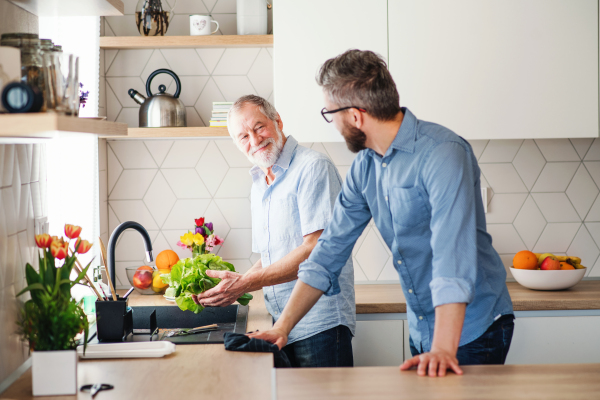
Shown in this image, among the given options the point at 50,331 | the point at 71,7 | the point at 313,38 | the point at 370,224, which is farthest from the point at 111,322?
the point at 370,224

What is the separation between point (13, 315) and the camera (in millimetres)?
1287

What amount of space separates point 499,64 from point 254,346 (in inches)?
62.0

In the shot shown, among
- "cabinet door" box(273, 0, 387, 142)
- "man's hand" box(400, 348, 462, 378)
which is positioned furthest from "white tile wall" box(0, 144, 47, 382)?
"cabinet door" box(273, 0, 387, 142)

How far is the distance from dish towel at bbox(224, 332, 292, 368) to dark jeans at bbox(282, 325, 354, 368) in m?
0.33

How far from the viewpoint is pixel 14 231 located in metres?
1.30

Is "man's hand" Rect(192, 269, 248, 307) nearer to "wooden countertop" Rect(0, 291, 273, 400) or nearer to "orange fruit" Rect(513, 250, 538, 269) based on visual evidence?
"wooden countertop" Rect(0, 291, 273, 400)

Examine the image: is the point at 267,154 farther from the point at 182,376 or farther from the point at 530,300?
the point at 530,300

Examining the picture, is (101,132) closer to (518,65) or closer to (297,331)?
(297,331)

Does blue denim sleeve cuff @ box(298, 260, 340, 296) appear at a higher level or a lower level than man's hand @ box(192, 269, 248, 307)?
higher

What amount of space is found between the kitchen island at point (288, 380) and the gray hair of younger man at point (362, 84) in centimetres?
61

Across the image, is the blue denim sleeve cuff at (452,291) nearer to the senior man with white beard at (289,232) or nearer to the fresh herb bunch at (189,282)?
the senior man with white beard at (289,232)

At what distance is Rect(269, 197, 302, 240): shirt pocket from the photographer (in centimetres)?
183

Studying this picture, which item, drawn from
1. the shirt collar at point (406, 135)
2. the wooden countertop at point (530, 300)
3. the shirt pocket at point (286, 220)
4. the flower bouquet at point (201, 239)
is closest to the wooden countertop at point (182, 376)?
the shirt pocket at point (286, 220)

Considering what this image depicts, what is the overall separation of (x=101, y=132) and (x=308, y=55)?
128 centimetres
